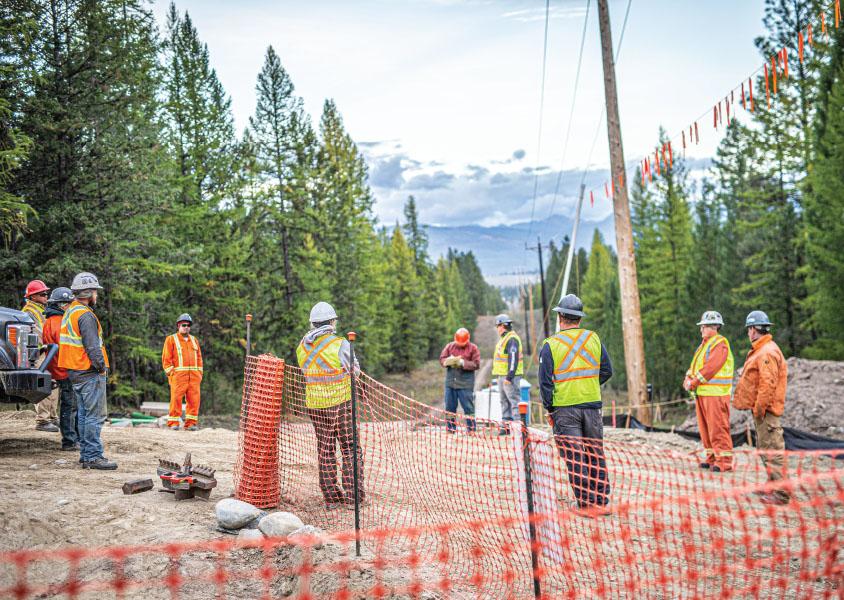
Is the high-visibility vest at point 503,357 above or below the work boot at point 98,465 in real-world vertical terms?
above

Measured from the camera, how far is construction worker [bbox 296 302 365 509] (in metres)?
6.53

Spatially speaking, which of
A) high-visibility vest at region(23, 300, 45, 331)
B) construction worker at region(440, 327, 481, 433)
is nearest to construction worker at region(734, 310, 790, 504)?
construction worker at region(440, 327, 481, 433)

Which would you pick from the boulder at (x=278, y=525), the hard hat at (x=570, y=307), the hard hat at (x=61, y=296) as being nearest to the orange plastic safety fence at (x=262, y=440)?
the boulder at (x=278, y=525)

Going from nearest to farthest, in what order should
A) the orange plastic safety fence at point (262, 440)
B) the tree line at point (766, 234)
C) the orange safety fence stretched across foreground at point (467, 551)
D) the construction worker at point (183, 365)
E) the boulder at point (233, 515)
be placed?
the orange safety fence stretched across foreground at point (467, 551) → the boulder at point (233, 515) → the orange plastic safety fence at point (262, 440) → the construction worker at point (183, 365) → the tree line at point (766, 234)

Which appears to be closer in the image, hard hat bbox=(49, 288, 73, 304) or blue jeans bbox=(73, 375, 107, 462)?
blue jeans bbox=(73, 375, 107, 462)

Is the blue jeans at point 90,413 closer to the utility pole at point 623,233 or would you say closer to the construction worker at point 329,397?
the construction worker at point 329,397

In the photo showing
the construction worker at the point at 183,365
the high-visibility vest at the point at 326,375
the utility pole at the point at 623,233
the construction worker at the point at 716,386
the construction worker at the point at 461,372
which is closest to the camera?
the high-visibility vest at the point at 326,375

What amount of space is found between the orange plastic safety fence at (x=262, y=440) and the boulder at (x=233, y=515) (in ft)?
2.41

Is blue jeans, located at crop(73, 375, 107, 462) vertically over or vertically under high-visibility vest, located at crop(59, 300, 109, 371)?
under

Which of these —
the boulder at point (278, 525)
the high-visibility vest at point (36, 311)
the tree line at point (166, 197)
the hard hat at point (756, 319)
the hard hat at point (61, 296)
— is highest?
the tree line at point (166, 197)

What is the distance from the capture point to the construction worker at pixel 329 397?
6.53 metres

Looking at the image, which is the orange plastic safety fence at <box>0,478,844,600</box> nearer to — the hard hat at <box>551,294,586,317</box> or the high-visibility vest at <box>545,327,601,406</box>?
the high-visibility vest at <box>545,327,601,406</box>

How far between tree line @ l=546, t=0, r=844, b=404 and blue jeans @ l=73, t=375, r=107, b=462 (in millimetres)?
19702

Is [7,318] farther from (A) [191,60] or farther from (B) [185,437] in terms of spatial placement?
(A) [191,60]
